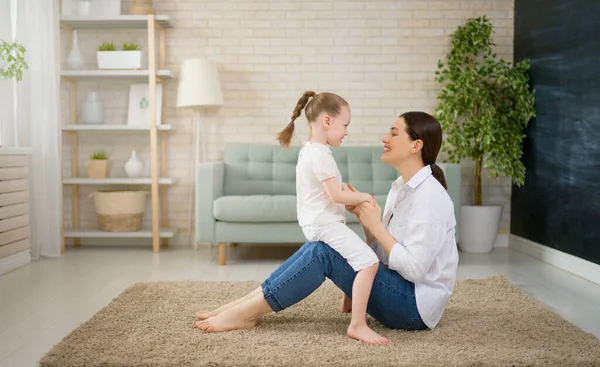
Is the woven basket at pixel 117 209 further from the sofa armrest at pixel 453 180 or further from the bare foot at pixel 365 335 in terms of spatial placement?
the bare foot at pixel 365 335

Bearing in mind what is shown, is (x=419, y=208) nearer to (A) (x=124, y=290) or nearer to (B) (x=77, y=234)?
(A) (x=124, y=290)

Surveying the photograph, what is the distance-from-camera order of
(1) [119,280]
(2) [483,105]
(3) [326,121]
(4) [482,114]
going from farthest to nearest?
(4) [482,114], (2) [483,105], (1) [119,280], (3) [326,121]

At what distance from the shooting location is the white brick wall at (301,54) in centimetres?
515

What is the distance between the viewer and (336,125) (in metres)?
2.47

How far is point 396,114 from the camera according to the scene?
5.22 m

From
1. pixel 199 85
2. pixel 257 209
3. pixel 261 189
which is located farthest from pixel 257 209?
pixel 199 85

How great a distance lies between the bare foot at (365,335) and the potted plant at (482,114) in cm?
260

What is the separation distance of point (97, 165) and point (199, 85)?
102 centimetres

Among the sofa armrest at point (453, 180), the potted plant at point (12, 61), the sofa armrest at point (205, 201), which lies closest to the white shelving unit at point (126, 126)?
the potted plant at point (12, 61)

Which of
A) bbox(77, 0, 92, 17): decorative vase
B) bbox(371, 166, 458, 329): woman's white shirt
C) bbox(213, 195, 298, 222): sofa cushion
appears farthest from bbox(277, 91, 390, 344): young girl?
bbox(77, 0, 92, 17): decorative vase

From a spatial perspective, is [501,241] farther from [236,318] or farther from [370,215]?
[236,318]

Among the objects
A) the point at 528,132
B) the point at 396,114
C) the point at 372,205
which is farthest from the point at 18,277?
the point at 528,132

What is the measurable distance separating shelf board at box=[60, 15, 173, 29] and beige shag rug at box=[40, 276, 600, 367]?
8.31 ft

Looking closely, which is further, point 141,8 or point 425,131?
point 141,8
